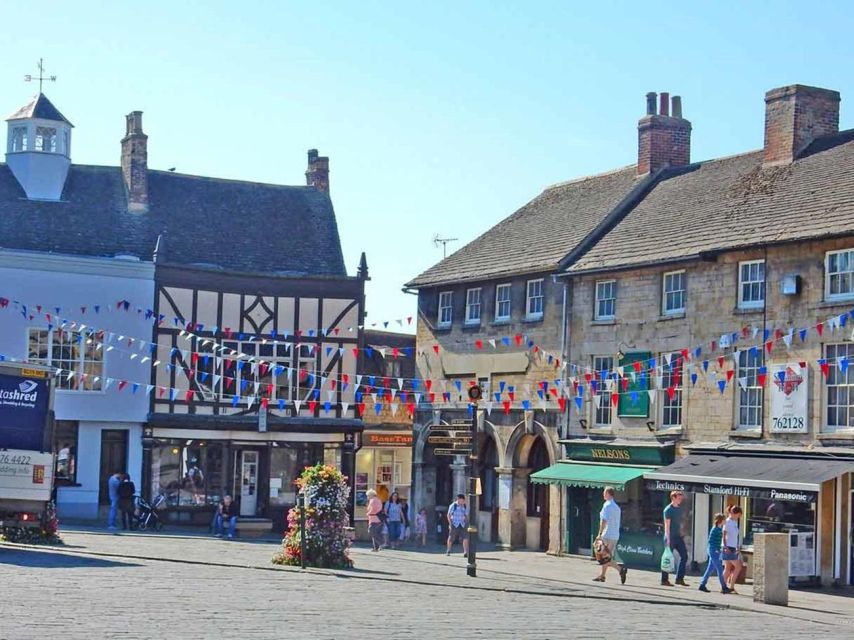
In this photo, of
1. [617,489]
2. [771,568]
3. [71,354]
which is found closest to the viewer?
[771,568]

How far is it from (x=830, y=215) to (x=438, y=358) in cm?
1503

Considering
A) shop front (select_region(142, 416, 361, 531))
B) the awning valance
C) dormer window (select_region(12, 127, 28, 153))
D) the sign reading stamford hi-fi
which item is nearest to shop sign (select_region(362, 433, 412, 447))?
shop front (select_region(142, 416, 361, 531))

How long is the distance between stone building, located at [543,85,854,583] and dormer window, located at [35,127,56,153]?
1784 centimetres

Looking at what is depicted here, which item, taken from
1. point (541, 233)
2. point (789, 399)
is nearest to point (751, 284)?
point (789, 399)

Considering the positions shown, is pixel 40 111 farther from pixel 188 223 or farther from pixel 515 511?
pixel 515 511

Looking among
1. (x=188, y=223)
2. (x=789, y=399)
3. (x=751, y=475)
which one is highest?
(x=188, y=223)

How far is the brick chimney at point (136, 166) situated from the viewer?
44.4 meters

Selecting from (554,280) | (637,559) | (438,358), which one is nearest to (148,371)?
(438,358)

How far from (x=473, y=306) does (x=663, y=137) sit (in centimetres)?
726

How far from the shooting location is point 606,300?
1403 inches

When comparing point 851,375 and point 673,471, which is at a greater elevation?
point 851,375

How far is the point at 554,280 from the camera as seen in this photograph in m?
37.2

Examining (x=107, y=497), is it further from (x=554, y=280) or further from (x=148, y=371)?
(x=554, y=280)

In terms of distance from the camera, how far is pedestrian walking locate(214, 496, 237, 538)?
3856cm
